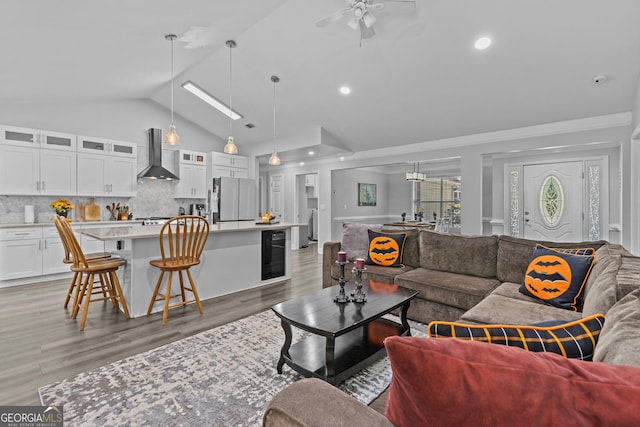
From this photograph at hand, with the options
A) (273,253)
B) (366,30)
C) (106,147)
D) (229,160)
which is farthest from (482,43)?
(106,147)

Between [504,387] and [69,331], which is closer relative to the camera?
[504,387]

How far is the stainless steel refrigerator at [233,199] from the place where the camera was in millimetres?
6824

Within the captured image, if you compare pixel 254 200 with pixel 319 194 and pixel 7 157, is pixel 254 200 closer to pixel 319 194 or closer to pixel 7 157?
pixel 319 194

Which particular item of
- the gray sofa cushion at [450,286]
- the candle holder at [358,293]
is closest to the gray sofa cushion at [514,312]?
the gray sofa cushion at [450,286]

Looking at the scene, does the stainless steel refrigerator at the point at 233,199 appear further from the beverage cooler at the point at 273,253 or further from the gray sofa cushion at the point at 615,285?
the gray sofa cushion at the point at 615,285

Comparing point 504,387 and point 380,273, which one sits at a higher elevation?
point 504,387

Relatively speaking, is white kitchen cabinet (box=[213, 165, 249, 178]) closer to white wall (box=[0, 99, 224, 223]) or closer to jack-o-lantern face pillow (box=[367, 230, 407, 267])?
white wall (box=[0, 99, 224, 223])

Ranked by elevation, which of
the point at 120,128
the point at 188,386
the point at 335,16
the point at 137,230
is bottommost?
the point at 188,386

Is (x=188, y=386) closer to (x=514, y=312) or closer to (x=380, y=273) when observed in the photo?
(x=380, y=273)

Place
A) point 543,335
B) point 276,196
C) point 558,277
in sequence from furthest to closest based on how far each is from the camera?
point 276,196 → point 558,277 → point 543,335

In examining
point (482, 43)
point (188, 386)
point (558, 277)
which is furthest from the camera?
point (482, 43)

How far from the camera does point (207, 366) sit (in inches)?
90.0

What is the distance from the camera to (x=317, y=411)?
830 mm

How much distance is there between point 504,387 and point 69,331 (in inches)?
141
